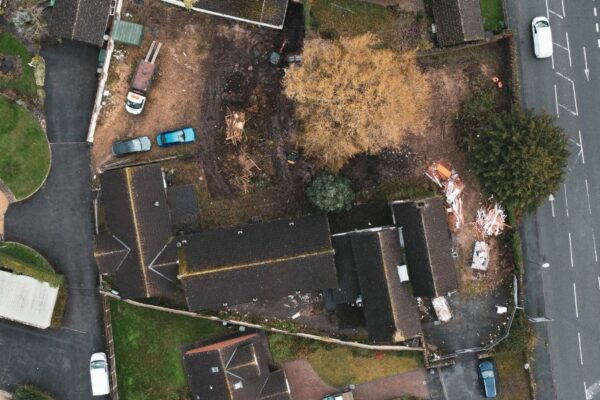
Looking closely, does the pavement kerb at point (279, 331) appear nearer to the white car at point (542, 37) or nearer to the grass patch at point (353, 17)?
the grass patch at point (353, 17)

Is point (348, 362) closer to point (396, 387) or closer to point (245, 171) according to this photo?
point (396, 387)

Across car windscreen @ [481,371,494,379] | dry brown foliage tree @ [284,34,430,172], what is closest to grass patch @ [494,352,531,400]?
car windscreen @ [481,371,494,379]

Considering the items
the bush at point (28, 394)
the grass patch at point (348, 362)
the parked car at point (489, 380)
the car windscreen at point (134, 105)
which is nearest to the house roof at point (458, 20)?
the car windscreen at point (134, 105)

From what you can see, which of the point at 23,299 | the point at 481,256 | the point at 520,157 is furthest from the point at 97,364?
the point at 520,157

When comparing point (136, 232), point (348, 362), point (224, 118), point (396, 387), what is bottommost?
point (396, 387)

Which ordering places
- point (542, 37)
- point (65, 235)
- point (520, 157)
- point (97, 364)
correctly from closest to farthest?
point (520, 157)
point (97, 364)
point (542, 37)
point (65, 235)

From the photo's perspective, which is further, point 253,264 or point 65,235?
point 65,235

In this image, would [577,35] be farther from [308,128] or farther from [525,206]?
[308,128]
